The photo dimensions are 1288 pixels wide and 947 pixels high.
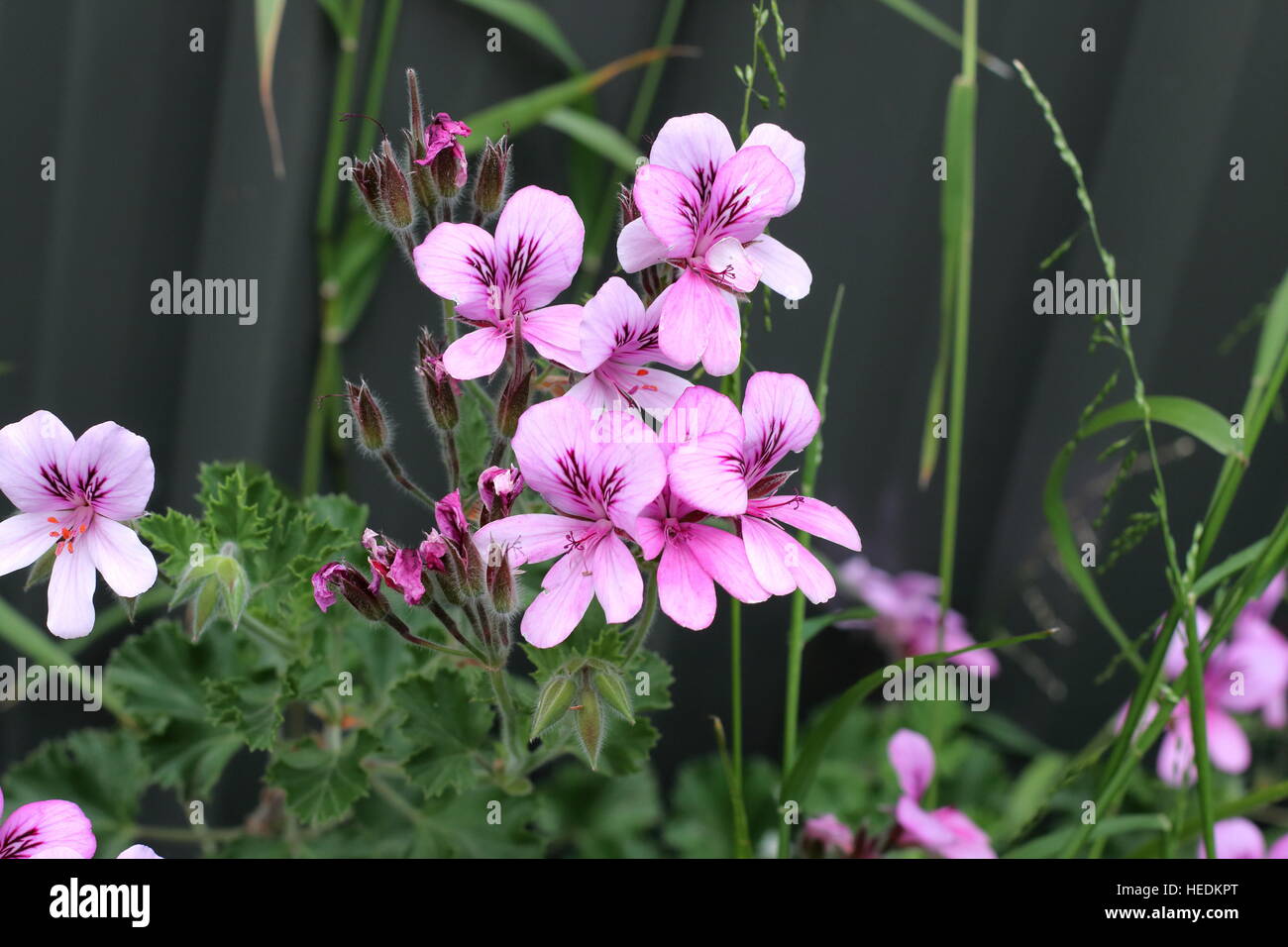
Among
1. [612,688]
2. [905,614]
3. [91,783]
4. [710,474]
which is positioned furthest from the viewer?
[905,614]

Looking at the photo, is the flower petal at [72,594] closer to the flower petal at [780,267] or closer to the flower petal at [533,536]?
the flower petal at [533,536]

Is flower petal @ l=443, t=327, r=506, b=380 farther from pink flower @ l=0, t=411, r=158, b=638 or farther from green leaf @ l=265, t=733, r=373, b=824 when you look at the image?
green leaf @ l=265, t=733, r=373, b=824

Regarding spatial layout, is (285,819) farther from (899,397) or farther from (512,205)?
(899,397)

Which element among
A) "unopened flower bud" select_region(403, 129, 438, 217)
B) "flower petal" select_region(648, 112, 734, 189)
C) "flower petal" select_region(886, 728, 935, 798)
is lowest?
"flower petal" select_region(886, 728, 935, 798)

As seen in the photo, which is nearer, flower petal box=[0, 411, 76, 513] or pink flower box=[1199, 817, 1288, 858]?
flower petal box=[0, 411, 76, 513]

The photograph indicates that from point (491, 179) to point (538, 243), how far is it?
0.11 meters

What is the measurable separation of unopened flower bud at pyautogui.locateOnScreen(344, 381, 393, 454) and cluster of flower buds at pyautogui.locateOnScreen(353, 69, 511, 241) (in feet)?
0.35

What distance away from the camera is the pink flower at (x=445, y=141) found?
0.66m

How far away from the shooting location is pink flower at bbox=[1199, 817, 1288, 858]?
90 cm

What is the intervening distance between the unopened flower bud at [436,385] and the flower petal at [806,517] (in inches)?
7.8

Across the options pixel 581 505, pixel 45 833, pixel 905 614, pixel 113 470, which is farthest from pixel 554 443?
pixel 905 614

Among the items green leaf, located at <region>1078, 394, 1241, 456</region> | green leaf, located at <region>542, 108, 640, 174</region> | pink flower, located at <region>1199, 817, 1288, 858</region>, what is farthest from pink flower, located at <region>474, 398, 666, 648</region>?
green leaf, located at <region>542, 108, 640, 174</region>

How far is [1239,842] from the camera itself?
0.92 m

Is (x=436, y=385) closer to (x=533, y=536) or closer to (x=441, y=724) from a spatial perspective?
(x=533, y=536)
